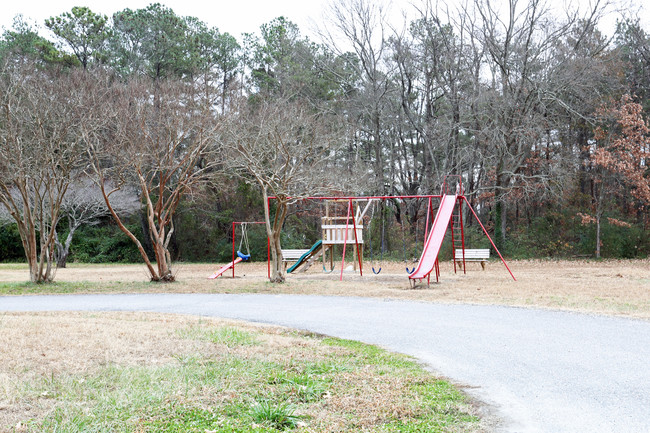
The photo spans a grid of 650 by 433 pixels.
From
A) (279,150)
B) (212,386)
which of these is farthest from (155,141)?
(212,386)

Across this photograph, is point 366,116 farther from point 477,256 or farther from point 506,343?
point 506,343

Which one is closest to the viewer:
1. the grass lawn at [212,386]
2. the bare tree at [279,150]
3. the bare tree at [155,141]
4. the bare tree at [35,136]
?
the grass lawn at [212,386]

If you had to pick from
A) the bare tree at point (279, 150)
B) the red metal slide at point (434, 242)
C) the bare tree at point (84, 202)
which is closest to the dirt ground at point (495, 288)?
the red metal slide at point (434, 242)

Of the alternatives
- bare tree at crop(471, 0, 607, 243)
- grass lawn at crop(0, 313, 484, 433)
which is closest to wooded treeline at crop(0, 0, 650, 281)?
bare tree at crop(471, 0, 607, 243)

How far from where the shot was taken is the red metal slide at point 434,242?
1411 centimetres

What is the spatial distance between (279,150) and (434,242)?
23.0ft

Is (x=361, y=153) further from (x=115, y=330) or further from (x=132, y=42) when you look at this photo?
(x=115, y=330)

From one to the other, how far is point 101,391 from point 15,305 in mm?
8247

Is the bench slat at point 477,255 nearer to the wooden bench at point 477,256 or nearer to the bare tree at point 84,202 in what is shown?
the wooden bench at point 477,256

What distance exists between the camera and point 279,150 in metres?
19.7

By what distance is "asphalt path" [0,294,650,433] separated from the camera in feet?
13.9

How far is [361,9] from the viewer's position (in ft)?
85.0

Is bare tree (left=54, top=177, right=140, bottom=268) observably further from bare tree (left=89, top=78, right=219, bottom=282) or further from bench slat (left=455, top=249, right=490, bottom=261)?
bench slat (left=455, top=249, right=490, bottom=261)

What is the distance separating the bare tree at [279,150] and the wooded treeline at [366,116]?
0.56ft
